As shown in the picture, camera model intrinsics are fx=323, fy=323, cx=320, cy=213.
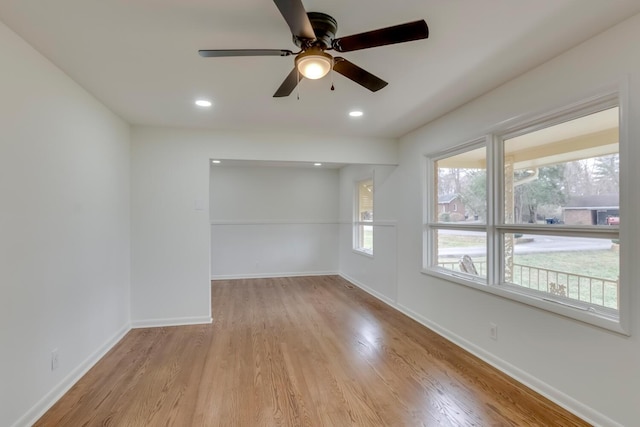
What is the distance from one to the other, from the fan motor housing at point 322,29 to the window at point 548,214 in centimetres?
174

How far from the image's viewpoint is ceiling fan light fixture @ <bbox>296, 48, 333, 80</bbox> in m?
1.63

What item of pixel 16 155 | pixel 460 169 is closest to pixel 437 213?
pixel 460 169

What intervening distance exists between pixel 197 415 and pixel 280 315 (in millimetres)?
2137

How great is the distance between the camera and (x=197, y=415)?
2.13 m

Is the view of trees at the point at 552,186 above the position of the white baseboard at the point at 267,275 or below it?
above

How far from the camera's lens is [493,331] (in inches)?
110

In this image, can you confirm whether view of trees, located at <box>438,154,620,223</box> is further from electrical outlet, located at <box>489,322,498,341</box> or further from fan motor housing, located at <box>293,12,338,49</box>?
fan motor housing, located at <box>293,12,338,49</box>

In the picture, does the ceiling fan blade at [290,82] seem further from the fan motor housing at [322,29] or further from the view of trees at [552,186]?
the view of trees at [552,186]

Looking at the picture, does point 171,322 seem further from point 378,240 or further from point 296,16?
point 296,16

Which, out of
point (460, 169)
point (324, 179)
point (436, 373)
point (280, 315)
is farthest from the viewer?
point (324, 179)

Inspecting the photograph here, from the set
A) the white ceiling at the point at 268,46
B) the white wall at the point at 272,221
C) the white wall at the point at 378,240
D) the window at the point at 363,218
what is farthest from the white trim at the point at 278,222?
the white ceiling at the point at 268,46

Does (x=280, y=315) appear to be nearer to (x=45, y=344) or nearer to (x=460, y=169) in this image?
(x=45, y=344)

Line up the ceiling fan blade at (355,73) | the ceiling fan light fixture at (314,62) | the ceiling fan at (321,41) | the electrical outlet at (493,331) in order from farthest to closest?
the electrical outlet at (493,331) → the ceiling fan blade at (355,73) → the ceiling fan light fixture at (314,62) → the ceiling fan at (321,41)

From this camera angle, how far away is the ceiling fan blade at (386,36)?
4.77 ft
